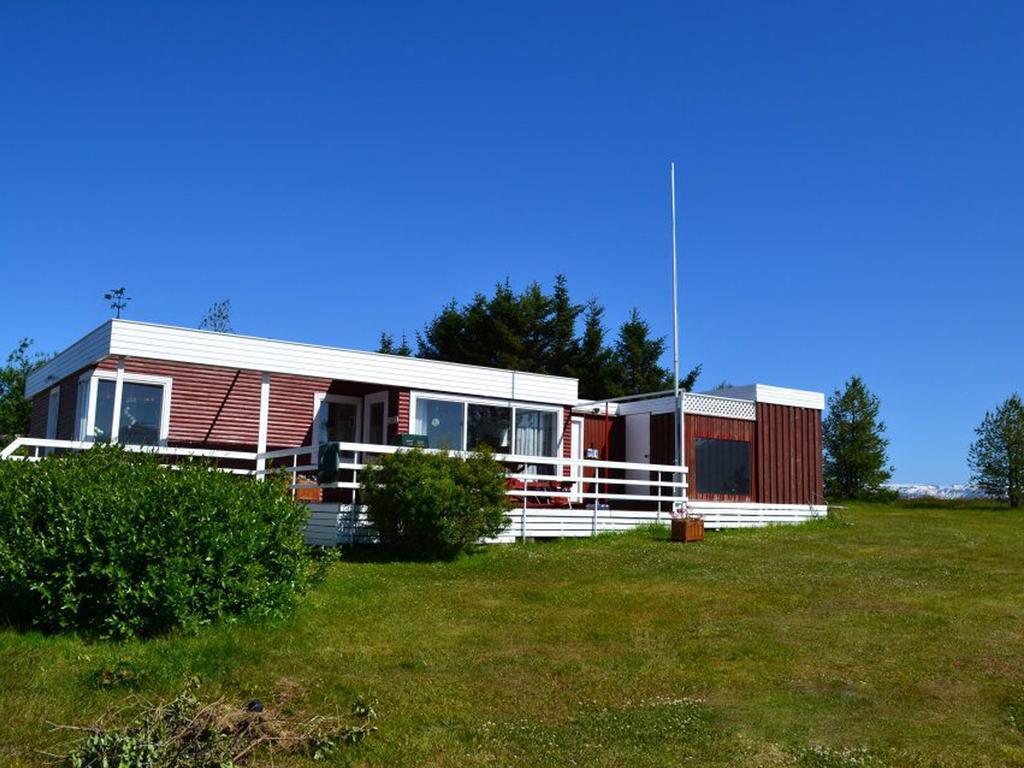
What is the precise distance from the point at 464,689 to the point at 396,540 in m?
6.48

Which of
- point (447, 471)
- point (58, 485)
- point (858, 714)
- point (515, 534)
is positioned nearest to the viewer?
point (858, 714)

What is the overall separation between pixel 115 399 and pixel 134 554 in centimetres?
851

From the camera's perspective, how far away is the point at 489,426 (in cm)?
1925

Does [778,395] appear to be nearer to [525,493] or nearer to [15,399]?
[525,493]

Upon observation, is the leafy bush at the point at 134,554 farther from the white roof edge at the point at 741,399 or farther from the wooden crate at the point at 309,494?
the white roof edge at the point at 741,399

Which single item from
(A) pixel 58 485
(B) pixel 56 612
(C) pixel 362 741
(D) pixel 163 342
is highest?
(D) pixel 163 342

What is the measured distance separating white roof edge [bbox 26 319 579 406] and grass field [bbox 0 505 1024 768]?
5.83m

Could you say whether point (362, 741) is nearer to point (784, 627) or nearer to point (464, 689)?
point (464, 689)

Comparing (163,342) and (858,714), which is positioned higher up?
(163,342)

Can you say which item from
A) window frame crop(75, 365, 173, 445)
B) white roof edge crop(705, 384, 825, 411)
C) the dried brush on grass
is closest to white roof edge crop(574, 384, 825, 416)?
white roof edge crop(705, 384, 825, 411)

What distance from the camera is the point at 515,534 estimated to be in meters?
15.6

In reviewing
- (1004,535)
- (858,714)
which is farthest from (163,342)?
(1004,535)

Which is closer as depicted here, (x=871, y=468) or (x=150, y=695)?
(x=150, y=695)

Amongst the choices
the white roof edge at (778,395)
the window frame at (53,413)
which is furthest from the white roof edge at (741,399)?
the window frame at (53,413)
